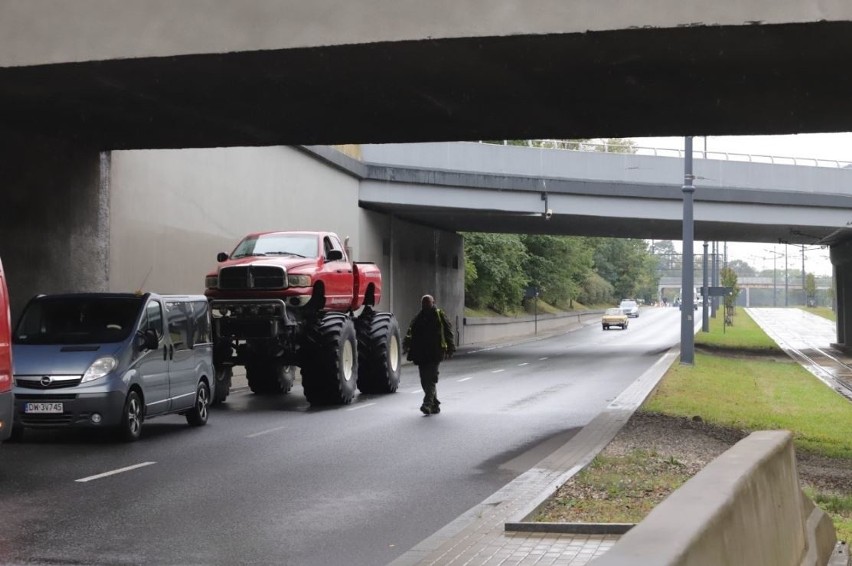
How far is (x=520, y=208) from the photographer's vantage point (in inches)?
1537

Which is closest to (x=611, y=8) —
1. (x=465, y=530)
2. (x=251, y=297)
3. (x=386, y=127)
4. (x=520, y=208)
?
(x=465, y=530)

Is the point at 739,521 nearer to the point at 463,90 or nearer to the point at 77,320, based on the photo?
the point at 463,90

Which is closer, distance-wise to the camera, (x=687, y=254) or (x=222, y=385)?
(x=222, y=385)

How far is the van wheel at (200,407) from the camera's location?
16359 mm

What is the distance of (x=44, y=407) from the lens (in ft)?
44.0

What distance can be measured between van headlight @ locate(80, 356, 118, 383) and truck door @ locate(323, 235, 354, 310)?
21.7ft

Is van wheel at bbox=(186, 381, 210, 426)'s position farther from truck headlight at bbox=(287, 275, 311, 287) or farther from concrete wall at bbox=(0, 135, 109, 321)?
concrete wall at bbox=(0, 135, 109, 321)

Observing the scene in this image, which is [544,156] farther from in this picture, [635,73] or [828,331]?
[828,331]

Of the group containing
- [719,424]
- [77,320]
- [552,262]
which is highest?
[552,262]

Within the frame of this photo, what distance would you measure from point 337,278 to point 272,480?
31.3 feet

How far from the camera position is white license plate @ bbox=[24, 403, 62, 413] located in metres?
13.4

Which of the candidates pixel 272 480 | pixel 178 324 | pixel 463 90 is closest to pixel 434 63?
pixel 463 90

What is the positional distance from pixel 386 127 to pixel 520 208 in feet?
73.2

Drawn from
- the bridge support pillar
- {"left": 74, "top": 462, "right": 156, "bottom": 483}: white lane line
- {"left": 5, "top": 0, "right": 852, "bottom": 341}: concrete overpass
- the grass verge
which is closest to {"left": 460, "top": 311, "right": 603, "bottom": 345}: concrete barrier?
the bridge support pillar
